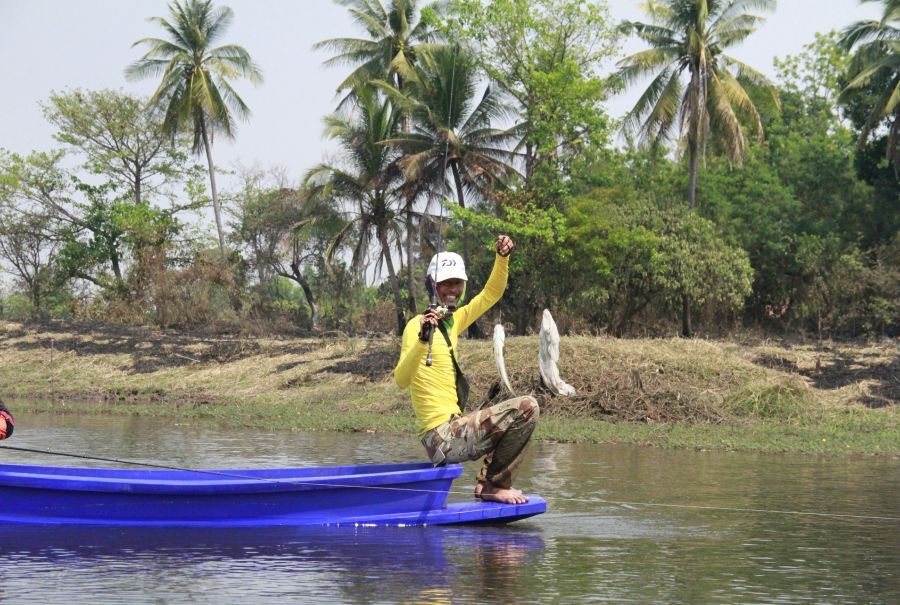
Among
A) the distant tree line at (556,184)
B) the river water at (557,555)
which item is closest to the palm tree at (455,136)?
the distant tree line at (556,184)

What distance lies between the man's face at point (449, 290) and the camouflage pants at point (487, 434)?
843 millimetres

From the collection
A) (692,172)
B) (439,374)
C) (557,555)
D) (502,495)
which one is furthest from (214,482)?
(692,172)

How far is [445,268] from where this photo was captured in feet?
28.1

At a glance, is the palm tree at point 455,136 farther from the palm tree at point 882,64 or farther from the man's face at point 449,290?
the man's face at point 449,290

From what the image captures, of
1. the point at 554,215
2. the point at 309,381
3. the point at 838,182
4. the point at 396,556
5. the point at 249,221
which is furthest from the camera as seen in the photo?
the point at 249,221

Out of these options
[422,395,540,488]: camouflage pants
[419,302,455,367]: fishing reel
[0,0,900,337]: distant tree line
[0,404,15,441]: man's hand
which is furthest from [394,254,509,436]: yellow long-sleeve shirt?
[0,0,900,337]: distant tree line

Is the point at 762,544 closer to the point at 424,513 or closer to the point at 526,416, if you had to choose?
the point at 526,416

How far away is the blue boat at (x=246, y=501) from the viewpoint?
8.59 m

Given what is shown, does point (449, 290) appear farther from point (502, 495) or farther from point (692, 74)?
point (692, 74)

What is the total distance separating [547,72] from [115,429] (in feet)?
63.8

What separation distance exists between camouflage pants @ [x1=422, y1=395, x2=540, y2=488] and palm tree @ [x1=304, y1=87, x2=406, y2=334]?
23472mm

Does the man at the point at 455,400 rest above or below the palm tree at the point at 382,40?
below

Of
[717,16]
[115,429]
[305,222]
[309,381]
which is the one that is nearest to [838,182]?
[717,16]

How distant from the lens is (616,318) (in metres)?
34.2
